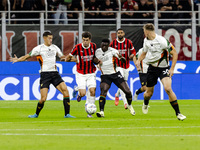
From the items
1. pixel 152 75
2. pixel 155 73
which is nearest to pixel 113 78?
pixel 152 75

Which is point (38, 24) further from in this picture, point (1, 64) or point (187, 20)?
point (187, 20)

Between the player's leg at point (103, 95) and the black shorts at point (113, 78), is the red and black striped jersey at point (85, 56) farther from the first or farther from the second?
the player's leg at point (103, 95)

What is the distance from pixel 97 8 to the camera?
22.5m

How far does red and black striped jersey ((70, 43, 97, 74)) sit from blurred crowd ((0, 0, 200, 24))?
7653 mm

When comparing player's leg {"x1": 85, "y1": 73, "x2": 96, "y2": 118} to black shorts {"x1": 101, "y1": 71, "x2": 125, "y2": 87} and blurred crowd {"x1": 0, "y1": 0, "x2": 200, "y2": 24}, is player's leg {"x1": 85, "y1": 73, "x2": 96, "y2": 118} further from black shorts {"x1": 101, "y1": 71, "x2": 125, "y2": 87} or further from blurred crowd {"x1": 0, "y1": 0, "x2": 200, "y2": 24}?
blurred crowd {"x1": 0, "y1": 0, "x2": 200, "y2": 24}

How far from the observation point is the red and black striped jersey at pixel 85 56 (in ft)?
45.5

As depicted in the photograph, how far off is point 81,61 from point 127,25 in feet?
28.7

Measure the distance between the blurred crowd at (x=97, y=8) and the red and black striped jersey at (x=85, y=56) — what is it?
7653mm

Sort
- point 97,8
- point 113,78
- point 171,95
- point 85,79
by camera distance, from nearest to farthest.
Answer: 1. point 171,95
2. point 113,78
3. point 85,79
4. point 97,8

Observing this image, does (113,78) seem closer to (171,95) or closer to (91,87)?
(91,87)

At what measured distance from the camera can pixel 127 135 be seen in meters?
8.82

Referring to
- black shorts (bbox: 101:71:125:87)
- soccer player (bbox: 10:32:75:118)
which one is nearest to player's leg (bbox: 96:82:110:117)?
black shorts (bbox: 101:71:125:87)

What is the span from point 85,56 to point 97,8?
29.2 ft

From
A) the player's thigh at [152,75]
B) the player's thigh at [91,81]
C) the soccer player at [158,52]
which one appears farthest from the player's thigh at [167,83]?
the player's thigh at [91,81]
